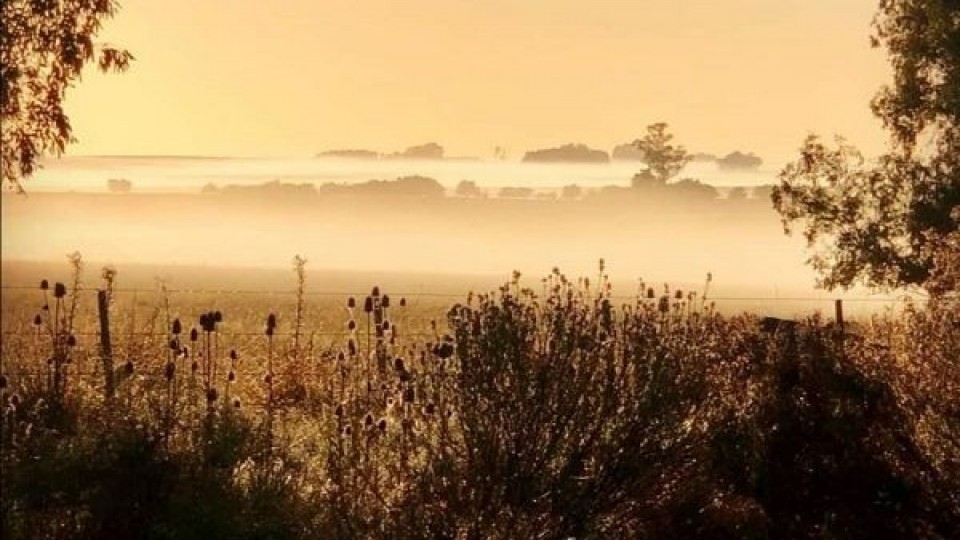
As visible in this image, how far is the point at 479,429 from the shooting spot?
875 cm

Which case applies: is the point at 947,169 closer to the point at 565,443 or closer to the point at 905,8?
the point at 905,8

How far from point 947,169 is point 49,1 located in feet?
59.9

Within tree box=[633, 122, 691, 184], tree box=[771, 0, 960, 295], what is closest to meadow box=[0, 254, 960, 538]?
tree box=[771, 0, 960, 295]

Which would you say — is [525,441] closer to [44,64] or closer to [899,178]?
[44,64]

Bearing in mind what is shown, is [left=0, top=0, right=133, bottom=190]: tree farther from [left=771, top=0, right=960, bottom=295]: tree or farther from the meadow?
[left=771, top=0, right=960, bottom=295]: tree

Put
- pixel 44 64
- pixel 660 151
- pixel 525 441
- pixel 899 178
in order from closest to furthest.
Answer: pixel 525 441
pixel 44 64
pixel 899 178
pixel 660 151

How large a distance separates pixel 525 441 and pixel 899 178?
19.0 m

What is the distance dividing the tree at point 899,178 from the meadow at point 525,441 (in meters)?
12.5

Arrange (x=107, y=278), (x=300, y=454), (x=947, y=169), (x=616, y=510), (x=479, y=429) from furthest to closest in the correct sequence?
(x=947, y=169), (x=107, y=278), (x=300, y=454), (x=616, y=510), (x=479, y=429)

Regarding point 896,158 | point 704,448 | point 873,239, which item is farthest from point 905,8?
point 704,448

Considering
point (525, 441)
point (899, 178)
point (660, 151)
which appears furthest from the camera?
point (660, 151)

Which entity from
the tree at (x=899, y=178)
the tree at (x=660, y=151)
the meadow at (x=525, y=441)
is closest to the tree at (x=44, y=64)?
the meadow at (x=525, y=441)

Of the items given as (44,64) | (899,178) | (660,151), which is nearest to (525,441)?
(44,64)

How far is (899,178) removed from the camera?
25469 mm
